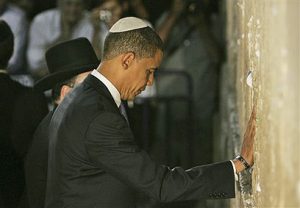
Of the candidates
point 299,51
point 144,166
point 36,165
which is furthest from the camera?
point 36,165

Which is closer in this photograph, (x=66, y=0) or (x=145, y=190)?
(x=145, y=190)

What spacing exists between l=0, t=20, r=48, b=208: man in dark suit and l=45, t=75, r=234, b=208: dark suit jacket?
188 cm

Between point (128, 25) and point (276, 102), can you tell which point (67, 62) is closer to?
point (128, 25)

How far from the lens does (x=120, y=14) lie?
960 cm

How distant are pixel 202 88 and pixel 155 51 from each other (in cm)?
642

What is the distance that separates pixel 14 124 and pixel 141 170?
2.45 meters

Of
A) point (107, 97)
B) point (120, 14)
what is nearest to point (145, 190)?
point (107, 97)

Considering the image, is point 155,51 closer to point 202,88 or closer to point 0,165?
point 0,165

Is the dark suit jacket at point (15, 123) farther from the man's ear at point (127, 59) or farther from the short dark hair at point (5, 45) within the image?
the man's ear at point (127, 59)

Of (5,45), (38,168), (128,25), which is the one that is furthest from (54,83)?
(128,25)

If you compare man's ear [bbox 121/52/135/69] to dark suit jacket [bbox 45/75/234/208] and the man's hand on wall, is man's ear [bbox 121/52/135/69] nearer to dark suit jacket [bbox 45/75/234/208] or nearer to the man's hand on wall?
dark suit jacket [bbox 45/75/234/208]

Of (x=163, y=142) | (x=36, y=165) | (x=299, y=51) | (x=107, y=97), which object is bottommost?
(x=163, y=142)

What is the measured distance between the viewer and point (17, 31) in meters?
9.83

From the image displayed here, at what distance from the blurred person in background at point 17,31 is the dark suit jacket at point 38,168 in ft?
16.5
